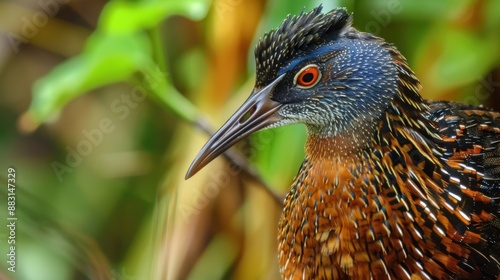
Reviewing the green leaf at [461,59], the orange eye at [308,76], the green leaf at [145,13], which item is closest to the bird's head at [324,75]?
the orange eye at [308,76]

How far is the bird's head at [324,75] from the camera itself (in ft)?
3.16

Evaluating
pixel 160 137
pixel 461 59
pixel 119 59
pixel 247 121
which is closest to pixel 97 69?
pixel 119 59

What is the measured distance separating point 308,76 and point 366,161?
0.47 ft

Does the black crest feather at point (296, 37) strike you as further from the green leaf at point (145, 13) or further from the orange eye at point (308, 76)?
the green leaf at point (145, 13)

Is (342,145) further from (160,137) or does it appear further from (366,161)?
(160,137)

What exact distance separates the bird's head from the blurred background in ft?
1.09

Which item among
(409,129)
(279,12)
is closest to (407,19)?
(279,12)

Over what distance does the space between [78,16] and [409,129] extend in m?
0.72

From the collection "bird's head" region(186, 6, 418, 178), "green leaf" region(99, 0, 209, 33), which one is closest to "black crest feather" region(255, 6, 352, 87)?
"bird's head" region(186, 6, 418, 178)

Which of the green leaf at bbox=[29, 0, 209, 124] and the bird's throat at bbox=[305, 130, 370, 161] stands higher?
the green leaf at bbox=[29, 0, 209, 124]

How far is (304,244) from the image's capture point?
1022mm

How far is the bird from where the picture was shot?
0.97 metres

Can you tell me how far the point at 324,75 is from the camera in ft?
3.21

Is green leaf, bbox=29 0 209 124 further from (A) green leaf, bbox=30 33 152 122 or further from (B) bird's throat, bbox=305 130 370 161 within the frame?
(B) bird's throat, bbox=305 130 370 161
